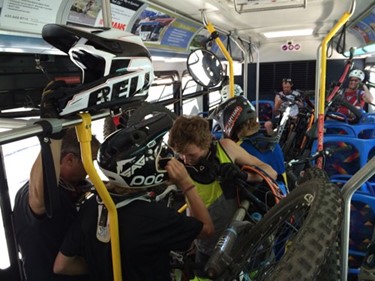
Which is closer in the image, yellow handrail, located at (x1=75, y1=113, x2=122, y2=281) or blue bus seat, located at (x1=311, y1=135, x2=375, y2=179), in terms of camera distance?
yellow handrail, located at (x1=75, y1=113, x2=122, y2=281)

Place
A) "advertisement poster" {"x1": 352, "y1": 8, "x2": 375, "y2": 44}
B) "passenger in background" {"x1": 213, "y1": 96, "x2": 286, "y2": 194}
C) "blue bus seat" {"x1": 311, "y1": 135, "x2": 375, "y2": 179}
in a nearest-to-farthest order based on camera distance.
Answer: "passenger in background" {"x1": 213, "y1": 96, "x2": 286, "y2": 194} → "blue bus seat" {"x1": 311, "y1": 135, "x2": 375, "y2": 179} → "advertisement poster" {"x1": 352, "y1": 8, "x2": 375, "y2": 44}

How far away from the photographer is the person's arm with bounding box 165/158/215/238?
4.47ft

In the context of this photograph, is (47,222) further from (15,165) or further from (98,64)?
(15,165)

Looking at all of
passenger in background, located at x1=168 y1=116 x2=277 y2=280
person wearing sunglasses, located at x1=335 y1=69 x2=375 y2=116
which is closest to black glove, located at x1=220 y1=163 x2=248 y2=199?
passenger in background, located at x1=168 y1=116 x2=277 y2=280

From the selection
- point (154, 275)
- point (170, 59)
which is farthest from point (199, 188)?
point (170, 59)

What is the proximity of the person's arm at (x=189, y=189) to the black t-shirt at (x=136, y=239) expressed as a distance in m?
0.12

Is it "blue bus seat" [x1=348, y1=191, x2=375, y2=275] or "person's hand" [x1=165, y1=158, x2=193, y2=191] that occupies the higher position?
"person's hand" [x1=165, y1=158, x2=193, y2=191]

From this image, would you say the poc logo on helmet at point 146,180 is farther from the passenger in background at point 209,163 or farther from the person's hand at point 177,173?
the passenger in background at point 209,163

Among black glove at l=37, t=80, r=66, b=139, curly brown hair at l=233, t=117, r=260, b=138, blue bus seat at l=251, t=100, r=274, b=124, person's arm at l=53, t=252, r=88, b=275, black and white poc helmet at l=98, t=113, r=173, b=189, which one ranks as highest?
black glove at l=37, t=80, r=66, b=139

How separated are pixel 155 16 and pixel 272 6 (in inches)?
48.7

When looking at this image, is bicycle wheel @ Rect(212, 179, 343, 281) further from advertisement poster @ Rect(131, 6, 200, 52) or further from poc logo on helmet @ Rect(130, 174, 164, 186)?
advertisement poster @ Rect(131, 6, 200, 52)

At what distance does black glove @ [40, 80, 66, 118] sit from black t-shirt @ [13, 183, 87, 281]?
0.55 meters

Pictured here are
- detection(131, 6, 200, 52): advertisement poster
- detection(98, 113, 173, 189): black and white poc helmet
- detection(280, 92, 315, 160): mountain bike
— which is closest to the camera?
detection(98, 113, 173, 189): black and white poc helmet

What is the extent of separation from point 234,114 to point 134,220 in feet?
4.67
